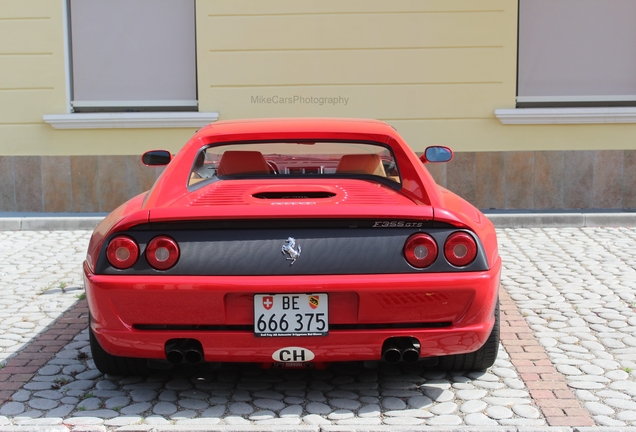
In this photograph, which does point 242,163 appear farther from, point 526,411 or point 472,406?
point 526,411

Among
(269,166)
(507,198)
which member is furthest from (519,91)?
(269,166)

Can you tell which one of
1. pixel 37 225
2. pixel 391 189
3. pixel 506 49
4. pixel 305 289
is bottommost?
pixel 37 225

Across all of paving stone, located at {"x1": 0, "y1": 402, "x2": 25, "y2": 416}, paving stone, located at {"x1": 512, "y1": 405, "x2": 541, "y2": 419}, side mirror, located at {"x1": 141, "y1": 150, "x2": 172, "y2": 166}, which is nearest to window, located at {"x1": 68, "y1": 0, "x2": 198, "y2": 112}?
side mirror, located at {"x1": 141, "y1": 150, "x2": 172, "y2": 166}

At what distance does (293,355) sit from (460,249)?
898 mm

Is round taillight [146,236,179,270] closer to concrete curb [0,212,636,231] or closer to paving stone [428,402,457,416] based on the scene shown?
paving stone [428,402,457,416]

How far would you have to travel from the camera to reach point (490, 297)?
382 cm

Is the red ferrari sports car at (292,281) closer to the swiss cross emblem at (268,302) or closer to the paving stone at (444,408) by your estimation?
the swiss cross emblem at (268,302)

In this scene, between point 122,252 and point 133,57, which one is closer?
point 122,252

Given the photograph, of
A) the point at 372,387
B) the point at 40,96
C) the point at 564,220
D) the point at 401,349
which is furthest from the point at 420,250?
the point at 40,96

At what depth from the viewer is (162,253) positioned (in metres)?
3.72

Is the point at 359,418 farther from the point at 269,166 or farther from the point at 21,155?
the point at 21,155

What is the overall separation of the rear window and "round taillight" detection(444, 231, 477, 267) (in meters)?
0.59

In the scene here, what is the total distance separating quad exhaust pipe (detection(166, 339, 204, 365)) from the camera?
3.73 metres

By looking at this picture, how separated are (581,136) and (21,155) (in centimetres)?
735
